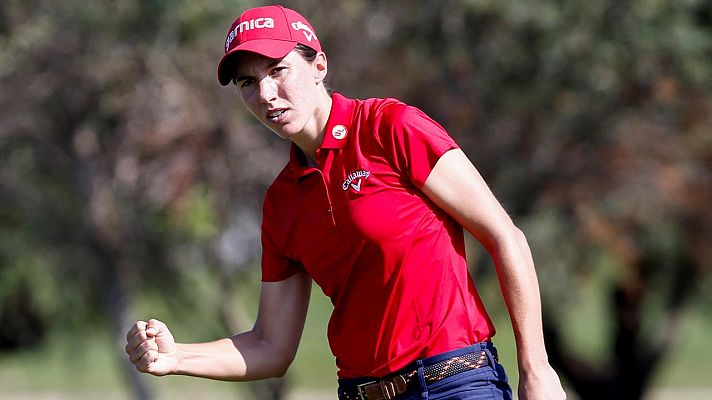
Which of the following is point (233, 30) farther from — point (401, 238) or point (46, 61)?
point (46, 61)

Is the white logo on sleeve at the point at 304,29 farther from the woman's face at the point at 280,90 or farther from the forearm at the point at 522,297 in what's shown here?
the forearm at the point at 522,297

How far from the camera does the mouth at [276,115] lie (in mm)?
3752

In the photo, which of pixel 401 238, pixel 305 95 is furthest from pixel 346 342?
pixel 305 95

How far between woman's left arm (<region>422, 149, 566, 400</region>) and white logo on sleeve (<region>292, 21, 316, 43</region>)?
23.4 inches

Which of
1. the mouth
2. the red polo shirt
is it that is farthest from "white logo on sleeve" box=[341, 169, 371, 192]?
the mouth

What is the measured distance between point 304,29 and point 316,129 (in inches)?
11.9

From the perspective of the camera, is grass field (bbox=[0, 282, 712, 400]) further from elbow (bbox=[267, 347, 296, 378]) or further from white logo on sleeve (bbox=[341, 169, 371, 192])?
white logo on sleeve (bbox=[341, 169, 371, 192])

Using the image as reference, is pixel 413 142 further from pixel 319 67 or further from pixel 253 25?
pixel 253 25

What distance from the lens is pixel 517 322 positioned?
3594 millimetres

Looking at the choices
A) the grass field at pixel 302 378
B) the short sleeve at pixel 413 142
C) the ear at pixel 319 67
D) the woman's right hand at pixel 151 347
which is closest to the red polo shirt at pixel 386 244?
the short sleeve at pixel 413 142

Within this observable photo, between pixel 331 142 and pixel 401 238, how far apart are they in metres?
0.38

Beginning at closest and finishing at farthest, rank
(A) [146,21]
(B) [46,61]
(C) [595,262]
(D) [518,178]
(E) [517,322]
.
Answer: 1. (E) [517,322]
2. (A) [146,21]
3. (B) [46,61]
4. (D) [518,178]
5. (C) [595,262]

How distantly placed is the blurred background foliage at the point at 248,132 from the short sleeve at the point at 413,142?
6457 millimetres

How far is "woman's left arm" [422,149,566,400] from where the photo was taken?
357 cm
